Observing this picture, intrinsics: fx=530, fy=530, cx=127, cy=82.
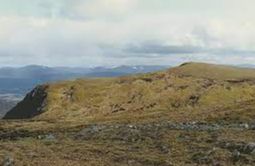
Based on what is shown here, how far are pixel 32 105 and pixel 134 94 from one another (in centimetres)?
3258

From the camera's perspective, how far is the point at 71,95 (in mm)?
153125

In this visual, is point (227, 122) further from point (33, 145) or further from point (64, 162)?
point (64, 162)

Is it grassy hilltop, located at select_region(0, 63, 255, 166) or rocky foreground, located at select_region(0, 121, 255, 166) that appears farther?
grassy hilltop, located at select_region(0, 63, 255, 166)

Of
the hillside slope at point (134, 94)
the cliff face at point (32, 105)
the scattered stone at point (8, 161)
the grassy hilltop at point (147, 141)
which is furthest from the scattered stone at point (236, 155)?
the cliff face at point (32, 105)

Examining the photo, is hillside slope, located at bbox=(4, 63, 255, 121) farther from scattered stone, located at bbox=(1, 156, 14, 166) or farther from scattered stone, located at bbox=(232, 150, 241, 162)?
scattered stone, located at bbox=(232, 150, 241, 162)

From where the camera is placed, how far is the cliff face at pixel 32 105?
15100cm

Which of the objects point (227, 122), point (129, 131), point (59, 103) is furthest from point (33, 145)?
point (59, 103)

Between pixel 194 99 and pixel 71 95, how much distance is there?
35.7 meters

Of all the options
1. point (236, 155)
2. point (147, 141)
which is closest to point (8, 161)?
point (147, 141)

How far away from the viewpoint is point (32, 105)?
A: 16100 centimetres

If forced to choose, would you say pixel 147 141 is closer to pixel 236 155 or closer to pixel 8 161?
pixel 236 155

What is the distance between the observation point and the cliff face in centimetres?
15100

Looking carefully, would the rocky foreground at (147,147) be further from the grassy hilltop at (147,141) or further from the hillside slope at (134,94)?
the hillside slope at (134,94)

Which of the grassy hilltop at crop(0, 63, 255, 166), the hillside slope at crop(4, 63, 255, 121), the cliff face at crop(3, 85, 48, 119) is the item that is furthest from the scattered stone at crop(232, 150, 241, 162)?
the cliff face at crop(3, 85, 48, 119)
